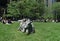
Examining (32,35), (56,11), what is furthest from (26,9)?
(32,35)

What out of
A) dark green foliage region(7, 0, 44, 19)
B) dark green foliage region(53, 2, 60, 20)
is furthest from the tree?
dark green foliage region(7, 0, 44, 19)

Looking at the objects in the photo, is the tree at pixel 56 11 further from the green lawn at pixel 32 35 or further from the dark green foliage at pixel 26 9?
the green lawn at pixel 32 35

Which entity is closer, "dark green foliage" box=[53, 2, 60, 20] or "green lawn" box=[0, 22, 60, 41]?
"green lawn" box=[0, 22, 60, 41]

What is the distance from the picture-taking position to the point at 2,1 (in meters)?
62.2

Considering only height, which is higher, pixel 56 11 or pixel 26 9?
pixel 26 9

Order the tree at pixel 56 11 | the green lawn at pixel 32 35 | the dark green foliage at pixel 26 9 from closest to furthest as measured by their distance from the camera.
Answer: the green lawn at pixel 32 35 < the dark green foliage at pixel 26 9 < the tree at pixel 56 11

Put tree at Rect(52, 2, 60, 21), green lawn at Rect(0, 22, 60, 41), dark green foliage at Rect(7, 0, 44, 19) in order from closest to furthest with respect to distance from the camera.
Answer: green lawn at Rect(0, 22, 60, 41) → dark green foliage at Rect(7, 0, 44, 19) → tree at Rect(52, 2, 60, 21)

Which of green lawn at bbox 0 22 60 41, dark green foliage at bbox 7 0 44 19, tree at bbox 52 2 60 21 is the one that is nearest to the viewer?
green lawn at bbox 0 22 60 41

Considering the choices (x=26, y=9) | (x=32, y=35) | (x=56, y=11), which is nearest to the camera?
(x=32, y=35)

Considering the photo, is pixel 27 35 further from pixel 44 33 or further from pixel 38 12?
pixel 38 12

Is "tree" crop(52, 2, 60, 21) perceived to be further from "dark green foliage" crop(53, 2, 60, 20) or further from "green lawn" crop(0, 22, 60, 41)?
"green lawn" crop(0, 22, 60, 41)

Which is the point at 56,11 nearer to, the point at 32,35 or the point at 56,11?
the point at 56,11

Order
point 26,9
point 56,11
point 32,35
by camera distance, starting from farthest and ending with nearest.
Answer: point 56,11 < point 26,9 < point 32,35

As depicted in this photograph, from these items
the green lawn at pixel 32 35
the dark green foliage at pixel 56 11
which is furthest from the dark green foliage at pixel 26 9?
the green lawn at pixel 32 35
